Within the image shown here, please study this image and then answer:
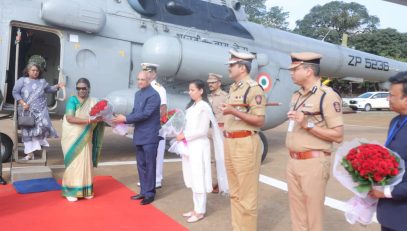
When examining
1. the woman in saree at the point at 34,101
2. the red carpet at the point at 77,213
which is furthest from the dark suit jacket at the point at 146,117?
the woman in saree at the point at 34,101

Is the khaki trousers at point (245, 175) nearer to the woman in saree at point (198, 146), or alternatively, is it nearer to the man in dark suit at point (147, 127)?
the woman in saree at point (198, 146)

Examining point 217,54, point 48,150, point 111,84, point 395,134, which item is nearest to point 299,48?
point 217,54

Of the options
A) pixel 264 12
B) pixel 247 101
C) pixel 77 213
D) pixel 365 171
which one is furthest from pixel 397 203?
pixel 264 12

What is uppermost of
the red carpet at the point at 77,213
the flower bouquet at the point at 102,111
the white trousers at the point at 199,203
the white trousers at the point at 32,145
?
the flower bouquet at the point at 102,111

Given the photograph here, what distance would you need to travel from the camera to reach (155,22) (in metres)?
7.04

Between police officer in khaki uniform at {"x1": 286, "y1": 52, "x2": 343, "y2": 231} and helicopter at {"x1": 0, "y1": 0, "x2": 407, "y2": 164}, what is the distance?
365 centimetres

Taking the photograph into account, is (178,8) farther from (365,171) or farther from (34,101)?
(365,171)

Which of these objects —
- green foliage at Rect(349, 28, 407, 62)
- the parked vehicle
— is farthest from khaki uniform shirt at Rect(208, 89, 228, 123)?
green foliage at Rect(349, 28, 407, 62)

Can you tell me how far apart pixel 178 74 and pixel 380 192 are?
4.84 meters

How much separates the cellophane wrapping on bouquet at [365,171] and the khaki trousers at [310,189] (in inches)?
17.1

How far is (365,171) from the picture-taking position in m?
2.14

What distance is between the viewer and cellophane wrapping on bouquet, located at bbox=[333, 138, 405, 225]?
Result: 2.10 m

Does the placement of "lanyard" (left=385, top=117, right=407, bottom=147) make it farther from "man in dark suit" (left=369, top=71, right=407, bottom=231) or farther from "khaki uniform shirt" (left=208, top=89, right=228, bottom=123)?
"khaki uniform shirt" (left=208, top=89, right=228, bottom=123)

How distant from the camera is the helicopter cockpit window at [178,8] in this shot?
720cm
